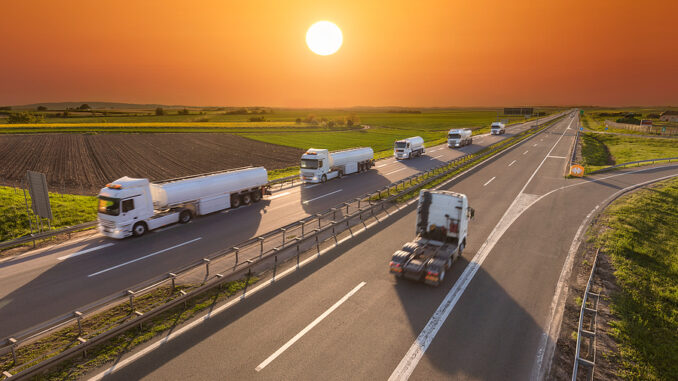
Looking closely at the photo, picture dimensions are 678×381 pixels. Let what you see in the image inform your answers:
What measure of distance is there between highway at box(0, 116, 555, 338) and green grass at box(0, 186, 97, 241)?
3914 millimetres

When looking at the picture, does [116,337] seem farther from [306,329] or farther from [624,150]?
[624,150]

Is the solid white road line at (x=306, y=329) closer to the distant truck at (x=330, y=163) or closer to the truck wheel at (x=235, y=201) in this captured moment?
the truck wheel at (x=235, y=201)

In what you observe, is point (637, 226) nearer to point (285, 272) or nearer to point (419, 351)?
point (419, 351)

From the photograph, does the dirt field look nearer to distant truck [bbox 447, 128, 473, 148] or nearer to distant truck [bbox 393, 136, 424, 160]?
distant truck [bbox 393, 136, 424, 160]

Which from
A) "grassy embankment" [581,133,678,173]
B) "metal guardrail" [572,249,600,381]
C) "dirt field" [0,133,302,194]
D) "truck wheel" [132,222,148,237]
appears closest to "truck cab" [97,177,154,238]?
"truck wheel" [132,222,148,237]

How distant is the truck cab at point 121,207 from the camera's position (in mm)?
17031

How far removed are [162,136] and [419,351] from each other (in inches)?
3029

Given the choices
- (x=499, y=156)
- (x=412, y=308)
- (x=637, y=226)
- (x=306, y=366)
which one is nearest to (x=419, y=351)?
(x=412, y=308)

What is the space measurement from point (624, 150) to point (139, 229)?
2857 inches

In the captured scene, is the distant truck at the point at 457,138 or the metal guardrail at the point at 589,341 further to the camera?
the distant truck at the point at 457,138

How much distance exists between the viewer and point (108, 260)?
1494cm

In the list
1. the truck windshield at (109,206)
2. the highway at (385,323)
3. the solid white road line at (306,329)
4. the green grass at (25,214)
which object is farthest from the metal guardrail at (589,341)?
the green grass at (25,214)

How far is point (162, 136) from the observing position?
233ft

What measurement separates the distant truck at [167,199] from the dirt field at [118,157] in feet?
58.1
